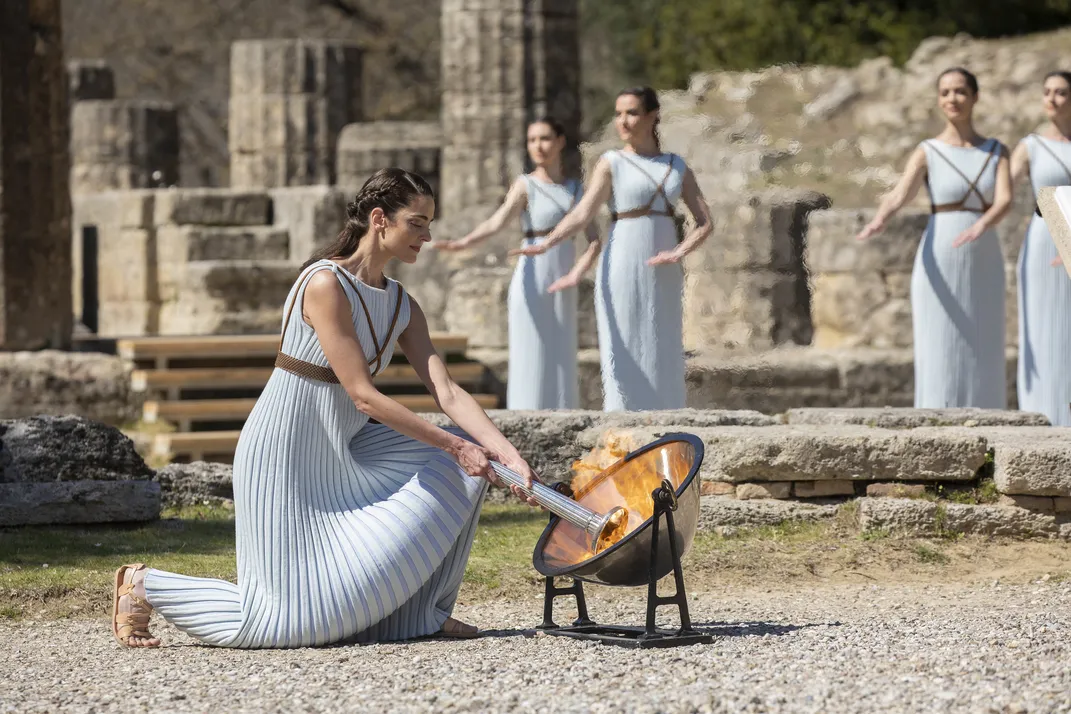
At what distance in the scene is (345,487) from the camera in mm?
5160

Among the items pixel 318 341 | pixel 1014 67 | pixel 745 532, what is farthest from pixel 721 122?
pixel 318 341

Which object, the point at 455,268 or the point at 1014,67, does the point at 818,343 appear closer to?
the point at 455,268

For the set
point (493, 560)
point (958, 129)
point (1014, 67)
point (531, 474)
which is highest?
point (1014, 67)

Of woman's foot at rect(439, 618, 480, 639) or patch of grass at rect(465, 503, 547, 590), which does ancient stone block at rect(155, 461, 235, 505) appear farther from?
woman's foot at rect(439, 618, 480, 639)

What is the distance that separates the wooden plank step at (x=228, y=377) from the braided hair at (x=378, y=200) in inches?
232

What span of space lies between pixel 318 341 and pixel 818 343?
8724 mm

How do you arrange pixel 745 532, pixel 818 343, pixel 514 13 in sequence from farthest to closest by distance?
pixel 514 13 → pixel 818 343 → pixel 745 532

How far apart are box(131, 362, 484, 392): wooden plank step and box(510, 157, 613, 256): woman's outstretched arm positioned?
8.18ft

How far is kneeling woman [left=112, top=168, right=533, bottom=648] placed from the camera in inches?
199

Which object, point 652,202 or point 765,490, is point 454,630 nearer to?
point 765,490

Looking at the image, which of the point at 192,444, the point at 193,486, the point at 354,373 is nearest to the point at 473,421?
the point at 354,373

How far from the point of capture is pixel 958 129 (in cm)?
924

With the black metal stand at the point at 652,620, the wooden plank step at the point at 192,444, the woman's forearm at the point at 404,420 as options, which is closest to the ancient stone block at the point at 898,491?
the black metal stand at the point at 652,620

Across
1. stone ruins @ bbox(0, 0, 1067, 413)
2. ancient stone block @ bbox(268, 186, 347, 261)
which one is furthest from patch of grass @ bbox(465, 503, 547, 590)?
ancient stone block @ bbox(268, 186, 347, 261)
